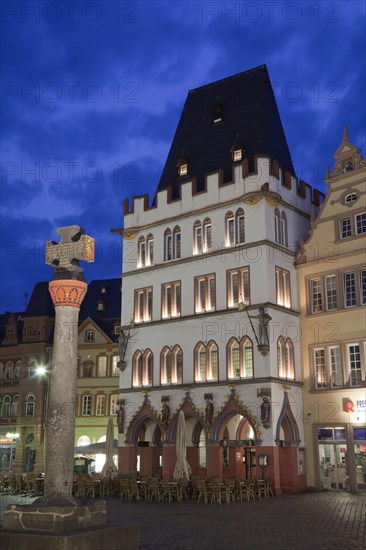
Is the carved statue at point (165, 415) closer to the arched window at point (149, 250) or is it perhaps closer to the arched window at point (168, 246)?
the arched window at point (168, 246)

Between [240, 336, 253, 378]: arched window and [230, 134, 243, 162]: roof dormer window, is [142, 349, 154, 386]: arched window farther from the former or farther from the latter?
[230, 134, 243, 162]: roof dormer window

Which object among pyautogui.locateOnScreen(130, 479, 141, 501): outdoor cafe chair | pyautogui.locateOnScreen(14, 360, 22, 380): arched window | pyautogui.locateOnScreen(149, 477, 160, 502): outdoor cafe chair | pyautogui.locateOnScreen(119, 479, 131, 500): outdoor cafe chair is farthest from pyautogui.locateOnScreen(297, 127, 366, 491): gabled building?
pyautogui.locateOnScreen(14, 360, 22, 380): arched window

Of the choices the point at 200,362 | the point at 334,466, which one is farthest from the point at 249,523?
the point at 200,362

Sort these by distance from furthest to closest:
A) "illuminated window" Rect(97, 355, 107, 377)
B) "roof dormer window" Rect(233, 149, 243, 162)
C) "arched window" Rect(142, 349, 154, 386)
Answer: "illuminated window" Rect(97, 355, 107, 377), "roof dormer window" Rect(233, 149, 243, 162), "arched window" Rect(142, 349, 154, 386)

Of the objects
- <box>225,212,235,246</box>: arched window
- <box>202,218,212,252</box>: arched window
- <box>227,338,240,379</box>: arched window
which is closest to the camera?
<box>227,338,240,379</box>: arched window

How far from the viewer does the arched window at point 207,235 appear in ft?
127

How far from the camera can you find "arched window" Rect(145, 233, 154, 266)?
137 feet

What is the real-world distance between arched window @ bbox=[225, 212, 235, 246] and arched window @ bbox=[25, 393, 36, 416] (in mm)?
31472

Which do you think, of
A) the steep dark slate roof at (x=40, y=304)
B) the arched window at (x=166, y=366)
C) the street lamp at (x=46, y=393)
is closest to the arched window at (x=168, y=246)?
the arched window at (x=166, y=366)

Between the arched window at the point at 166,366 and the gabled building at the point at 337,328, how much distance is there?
782 centimetres

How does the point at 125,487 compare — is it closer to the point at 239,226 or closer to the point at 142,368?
the point at 142,368

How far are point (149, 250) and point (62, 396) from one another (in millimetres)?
26374

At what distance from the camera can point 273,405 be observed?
1321 inches

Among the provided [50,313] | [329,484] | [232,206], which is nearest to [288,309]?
[232,206]
